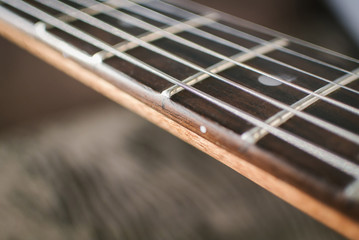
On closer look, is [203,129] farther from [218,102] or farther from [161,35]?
[161,35]

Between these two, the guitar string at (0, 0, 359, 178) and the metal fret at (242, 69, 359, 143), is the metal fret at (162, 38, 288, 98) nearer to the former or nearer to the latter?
the guitar string at (0, 0, 359, 178)

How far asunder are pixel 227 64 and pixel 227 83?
6 cm

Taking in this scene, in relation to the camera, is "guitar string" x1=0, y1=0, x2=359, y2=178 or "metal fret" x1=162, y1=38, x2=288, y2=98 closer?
"guitar string" x1=0, y1=0, x2=359, y2=178

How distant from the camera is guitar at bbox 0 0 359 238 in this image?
1.12 feet

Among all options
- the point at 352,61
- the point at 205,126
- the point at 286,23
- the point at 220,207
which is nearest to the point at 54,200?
the point at 220,207

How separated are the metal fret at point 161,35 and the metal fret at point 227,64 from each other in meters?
0.14

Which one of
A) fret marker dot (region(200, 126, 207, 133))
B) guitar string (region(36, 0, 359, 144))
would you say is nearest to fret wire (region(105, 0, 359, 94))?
guitar string (region(36, 0, 359, 144))

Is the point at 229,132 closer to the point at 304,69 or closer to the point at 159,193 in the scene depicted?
the point at 304,69

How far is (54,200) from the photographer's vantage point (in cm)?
102

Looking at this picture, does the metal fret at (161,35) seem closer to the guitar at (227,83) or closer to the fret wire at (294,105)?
the guitar at (227,83)

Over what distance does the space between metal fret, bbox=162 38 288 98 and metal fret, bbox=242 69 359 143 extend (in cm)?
12

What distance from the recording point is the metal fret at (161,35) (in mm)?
528

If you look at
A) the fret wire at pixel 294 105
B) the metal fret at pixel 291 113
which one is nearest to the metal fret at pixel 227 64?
the fret wire at pixel 294 105

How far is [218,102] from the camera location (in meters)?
0.43
